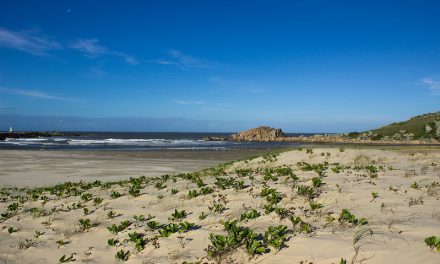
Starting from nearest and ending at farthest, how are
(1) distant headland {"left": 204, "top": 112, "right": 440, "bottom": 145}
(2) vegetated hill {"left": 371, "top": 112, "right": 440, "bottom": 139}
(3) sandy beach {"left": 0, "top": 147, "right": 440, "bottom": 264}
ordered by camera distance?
1. (3) sandy beach {"left": 0, "top": 147, "right": 440, "bottom": 264}
2. (1) distant headland {"left": 204, "top": 112, "right": 440, "bottom": 145}
3. (2) vegetated hill {"left": 371, "top": 112, "right": 440, "bottom": 139}

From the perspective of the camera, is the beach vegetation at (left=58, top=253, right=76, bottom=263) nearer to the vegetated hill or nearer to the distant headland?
the distant headland

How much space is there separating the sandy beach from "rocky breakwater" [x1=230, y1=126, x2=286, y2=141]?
81.6m

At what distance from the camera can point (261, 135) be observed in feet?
313

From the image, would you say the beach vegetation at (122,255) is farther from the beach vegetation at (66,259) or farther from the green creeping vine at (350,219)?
the green creeping vine at (350,219)

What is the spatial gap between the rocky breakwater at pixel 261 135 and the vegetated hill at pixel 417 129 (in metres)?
27.7

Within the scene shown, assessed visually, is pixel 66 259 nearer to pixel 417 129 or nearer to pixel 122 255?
pixel 122 255

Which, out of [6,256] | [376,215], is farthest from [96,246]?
[376,215]

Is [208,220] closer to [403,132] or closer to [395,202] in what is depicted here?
[395,202]

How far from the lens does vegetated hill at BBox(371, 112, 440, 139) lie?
58000 mm

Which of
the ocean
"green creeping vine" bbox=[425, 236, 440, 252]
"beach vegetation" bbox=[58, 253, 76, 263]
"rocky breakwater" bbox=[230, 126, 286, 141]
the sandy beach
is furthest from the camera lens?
"rocky breakwater" bbox=[230, 126, 286, 141]

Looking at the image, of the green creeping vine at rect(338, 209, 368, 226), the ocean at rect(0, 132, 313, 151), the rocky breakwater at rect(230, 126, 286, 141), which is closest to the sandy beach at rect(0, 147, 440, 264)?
the green creeping vine at rect(338, 209, 368, 226)

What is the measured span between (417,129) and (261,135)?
138ft

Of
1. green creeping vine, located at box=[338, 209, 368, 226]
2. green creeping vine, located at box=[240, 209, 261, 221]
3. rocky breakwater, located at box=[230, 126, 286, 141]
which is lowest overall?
green creeping vine, located at box=[240, 209, 261, 221]

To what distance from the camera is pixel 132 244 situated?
6355 millimetres
